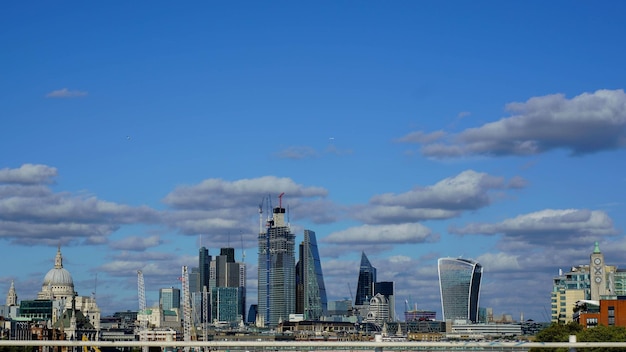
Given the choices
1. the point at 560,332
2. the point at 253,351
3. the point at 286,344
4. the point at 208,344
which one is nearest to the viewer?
the point at 286,344

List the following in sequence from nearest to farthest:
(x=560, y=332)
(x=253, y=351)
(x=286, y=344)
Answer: (x=286, y=344), (x=253, y=351), (x=560, y=332)

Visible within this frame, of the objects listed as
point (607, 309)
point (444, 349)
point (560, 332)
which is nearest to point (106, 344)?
point (444, 349)

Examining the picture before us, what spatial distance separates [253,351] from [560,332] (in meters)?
142

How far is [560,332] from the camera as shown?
156625 millimetres

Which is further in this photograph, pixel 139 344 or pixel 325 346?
pixel 325 346

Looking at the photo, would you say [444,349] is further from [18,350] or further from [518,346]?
[18,350]

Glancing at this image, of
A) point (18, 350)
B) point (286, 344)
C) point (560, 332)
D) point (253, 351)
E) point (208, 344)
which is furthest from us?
point (560, 332)

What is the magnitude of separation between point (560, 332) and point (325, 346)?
467 ft

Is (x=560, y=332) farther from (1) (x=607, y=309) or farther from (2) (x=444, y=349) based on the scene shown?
(2) (x=444, y=349)

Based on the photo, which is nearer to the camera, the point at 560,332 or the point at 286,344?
the point at 286,344

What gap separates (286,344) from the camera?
1750cm

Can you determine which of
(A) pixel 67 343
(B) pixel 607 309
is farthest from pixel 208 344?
(B) pixel 607 309

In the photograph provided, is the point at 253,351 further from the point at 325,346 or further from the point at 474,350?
the point at 474,350

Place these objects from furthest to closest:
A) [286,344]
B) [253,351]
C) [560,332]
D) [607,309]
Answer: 1. [607,309]
2. [560,332]
3. [253,351]
4. [286,344]
